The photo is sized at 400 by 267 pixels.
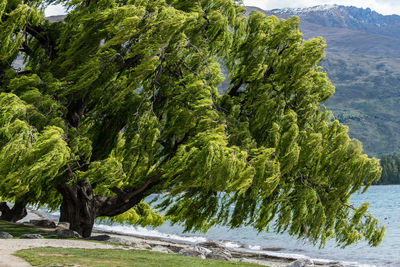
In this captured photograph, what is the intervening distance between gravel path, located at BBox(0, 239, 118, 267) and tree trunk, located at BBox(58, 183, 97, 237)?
2.69 m

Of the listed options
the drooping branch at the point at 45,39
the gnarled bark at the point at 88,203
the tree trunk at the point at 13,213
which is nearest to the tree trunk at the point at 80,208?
the gnarled bark at the point at 88,203

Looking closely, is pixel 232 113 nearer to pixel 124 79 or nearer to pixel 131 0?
pixel 124 79

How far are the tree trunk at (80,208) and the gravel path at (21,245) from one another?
2695 millimetres

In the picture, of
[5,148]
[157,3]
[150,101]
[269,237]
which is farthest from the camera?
[269,237]

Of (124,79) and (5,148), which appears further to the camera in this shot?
(124,79)

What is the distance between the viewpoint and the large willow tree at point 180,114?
542 inches

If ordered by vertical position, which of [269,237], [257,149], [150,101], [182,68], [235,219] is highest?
[182,68]

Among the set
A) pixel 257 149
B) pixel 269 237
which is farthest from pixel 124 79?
pixel 269 237

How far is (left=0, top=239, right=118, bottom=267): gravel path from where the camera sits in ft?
31.9

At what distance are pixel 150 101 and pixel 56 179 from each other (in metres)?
4.24

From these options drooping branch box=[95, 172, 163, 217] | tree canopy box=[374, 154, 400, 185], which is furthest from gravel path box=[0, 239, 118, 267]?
tree canopy box=[374, 154, 400, 185]

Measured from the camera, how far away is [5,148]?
11711 millimetres

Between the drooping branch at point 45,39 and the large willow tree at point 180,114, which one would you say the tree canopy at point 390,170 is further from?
the drooping branch at point 45,39

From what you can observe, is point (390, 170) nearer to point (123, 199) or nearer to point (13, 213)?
point (13, 213)
